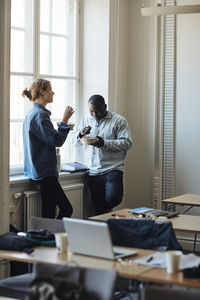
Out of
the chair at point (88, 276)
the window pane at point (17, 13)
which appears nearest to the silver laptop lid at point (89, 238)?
the chair at point (88, 276)

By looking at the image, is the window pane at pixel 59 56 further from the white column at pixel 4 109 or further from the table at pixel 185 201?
the table at pixel 185 201

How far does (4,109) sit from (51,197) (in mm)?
1092

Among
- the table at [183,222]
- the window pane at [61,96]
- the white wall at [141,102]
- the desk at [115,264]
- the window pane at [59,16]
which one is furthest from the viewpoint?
the white wall at [141,102]

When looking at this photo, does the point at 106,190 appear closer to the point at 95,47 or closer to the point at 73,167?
the point at 73,167

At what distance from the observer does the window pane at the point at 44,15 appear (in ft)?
20.2

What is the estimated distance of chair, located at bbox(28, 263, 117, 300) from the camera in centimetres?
279

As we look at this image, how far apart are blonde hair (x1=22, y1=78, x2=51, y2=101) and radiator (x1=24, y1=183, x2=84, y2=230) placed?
3.12 feet

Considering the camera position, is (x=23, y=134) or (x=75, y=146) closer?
(x=23, y=134)

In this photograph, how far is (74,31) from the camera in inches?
264

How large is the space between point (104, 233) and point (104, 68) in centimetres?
382

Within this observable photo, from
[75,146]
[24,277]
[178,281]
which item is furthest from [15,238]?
[75,146]

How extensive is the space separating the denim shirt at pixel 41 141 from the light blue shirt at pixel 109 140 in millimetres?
756

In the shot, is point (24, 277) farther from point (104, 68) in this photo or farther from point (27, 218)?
point (104, 68)

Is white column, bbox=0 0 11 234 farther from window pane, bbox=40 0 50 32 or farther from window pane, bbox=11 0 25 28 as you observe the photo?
window pane, bbox=40 0 50 32
